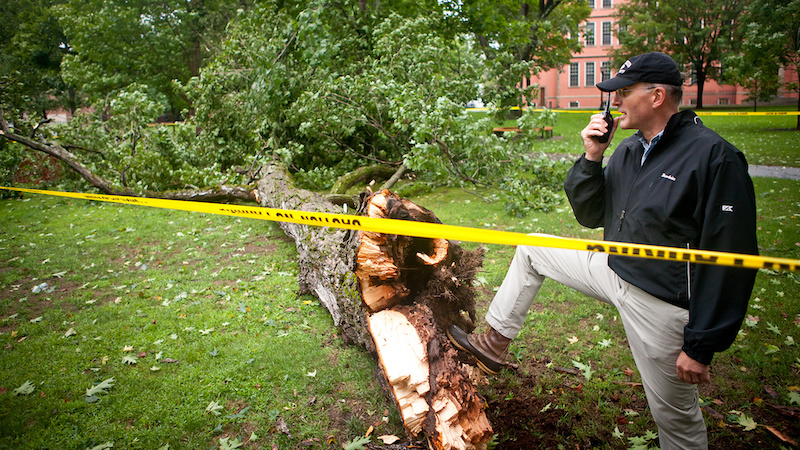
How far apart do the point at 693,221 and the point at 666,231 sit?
0.39 ft

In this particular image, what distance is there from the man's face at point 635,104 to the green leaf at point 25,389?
4417mm

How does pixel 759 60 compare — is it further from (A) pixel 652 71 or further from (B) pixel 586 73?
(B) pixel 586 73

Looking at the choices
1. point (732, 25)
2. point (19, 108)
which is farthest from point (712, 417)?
point (732, 25)

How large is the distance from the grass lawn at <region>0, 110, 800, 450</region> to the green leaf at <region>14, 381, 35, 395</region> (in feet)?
0.04

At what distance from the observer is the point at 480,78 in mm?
9031

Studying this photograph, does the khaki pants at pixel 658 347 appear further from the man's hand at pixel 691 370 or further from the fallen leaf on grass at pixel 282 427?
the fallen leaf on grass at pixel 282 427

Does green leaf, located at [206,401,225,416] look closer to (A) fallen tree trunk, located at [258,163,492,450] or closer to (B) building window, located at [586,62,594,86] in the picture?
(A) fallen tree trunk, located at [258,163,492,450]

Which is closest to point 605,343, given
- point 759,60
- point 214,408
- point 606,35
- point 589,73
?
point 214,408

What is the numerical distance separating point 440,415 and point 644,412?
1.42 metres

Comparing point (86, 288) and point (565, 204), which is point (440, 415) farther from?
point (565, 204)

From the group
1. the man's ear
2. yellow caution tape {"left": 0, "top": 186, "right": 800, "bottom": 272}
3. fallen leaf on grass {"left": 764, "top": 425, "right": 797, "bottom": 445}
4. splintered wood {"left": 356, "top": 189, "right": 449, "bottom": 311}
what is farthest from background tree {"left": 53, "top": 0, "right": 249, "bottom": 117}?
fallen leaf on grass {"left": 764, "top": 425, "right": 797, "bottom": 445}

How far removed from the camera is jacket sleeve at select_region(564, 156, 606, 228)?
254 centimetres

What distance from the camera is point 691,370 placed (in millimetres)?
1967

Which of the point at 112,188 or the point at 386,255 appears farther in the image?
the point at 112,188
